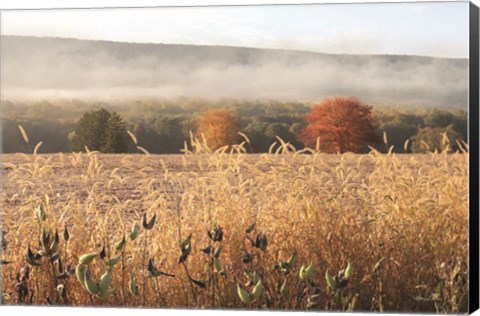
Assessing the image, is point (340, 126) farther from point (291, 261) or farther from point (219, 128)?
point (291, 261)

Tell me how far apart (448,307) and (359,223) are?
986 millimetres

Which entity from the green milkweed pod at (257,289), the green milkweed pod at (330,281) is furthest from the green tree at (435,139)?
the green milkweed pod at (257,289)

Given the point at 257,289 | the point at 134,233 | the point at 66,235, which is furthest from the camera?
the point at 66,235

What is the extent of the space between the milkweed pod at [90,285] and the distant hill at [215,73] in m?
1.56

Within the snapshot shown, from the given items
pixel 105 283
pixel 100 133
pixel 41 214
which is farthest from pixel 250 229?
pixel 41 214

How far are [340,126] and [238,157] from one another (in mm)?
890

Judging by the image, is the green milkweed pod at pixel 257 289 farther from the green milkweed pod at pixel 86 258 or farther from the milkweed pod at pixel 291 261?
the green milkweed pod at pixel 86 258

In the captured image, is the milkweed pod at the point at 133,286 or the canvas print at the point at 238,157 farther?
the milkweed pod at the point at 133,286

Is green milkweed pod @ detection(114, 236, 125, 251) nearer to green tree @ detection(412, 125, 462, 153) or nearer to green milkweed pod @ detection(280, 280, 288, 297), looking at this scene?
green milkweed pod @ detection(280, 280, 288, 297)

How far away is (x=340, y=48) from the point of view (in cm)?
1061

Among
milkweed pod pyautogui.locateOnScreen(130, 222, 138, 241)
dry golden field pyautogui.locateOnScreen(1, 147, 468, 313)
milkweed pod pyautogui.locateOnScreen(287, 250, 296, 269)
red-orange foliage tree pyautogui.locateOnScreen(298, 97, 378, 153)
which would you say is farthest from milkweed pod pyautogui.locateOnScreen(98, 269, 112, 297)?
red-orange foliage tree pyautogui.locateOnScreen(298, 97, 378, 153)

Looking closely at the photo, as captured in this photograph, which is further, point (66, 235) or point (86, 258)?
point (66, 235)

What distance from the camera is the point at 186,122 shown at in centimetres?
1085

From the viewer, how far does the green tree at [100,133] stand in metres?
11.0
